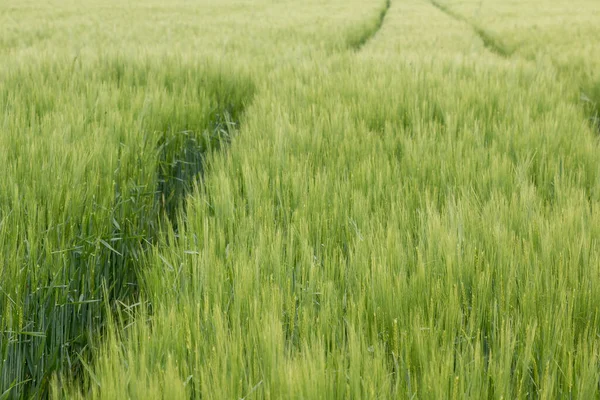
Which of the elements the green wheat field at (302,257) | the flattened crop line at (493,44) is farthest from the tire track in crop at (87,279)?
the flattened crop line at (493,44)

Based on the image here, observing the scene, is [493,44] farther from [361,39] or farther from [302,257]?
[302,257]

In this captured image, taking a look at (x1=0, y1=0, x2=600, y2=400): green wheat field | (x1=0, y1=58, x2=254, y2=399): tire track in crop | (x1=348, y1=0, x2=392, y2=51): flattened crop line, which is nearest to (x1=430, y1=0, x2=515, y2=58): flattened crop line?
(x1=348, y1=0, x2=392, y2=51): flattened crop line

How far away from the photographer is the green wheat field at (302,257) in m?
0.60

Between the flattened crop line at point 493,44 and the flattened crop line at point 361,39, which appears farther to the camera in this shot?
the flattened crop line at point 361,39

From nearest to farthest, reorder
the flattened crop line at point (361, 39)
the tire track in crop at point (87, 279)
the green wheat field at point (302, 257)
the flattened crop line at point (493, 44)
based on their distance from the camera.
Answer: the green wheat field at point (302, 257)
the tire track in crop at point (87, 279)
the flattened crop line at point (493, 44)
the flattened crop line at point (361, 39)

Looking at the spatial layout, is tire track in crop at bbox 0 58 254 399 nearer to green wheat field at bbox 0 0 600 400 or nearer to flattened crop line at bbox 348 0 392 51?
green wheat field at bbox 0 0 600 400

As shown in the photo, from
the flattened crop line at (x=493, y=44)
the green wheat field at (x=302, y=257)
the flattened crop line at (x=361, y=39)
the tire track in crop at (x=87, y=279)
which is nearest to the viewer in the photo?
the green wheat field at (x=302, y=257)

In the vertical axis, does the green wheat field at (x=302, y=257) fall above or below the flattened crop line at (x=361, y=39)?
below

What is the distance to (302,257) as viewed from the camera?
0.85 metres

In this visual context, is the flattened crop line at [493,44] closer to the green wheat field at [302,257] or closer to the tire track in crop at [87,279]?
the green wheat field at [302,257]

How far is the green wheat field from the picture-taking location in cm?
60

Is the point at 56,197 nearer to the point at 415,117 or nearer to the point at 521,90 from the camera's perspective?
the point at 415,117

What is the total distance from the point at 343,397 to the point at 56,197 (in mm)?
776

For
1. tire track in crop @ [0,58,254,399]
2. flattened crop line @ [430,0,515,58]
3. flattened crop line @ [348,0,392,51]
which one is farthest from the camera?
flattened crop line @ [348,0,392,51]
